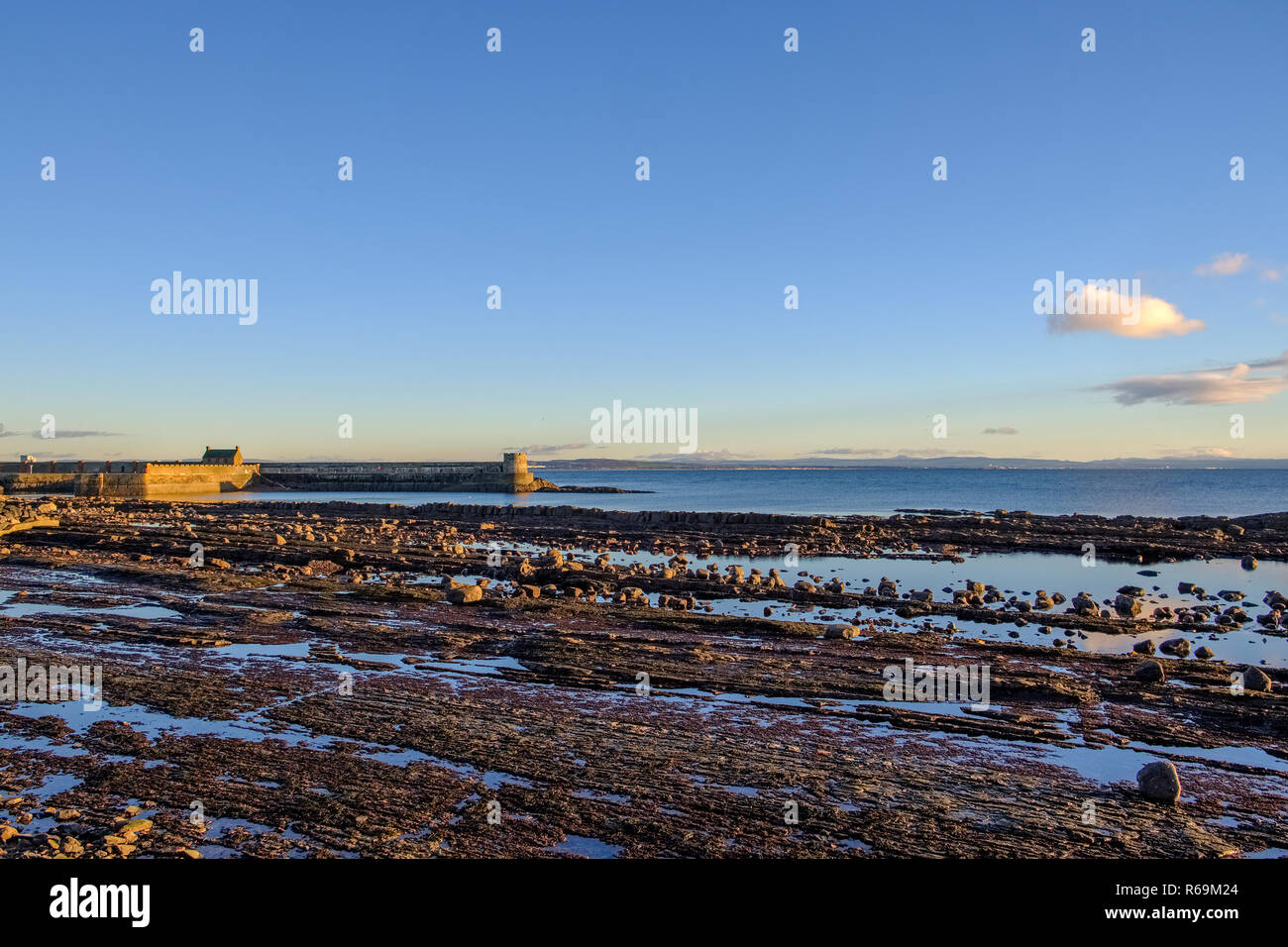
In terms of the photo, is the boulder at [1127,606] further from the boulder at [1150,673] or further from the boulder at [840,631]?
the boulder at [840,631]

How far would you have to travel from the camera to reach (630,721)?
31.8ft

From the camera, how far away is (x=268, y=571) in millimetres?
22781

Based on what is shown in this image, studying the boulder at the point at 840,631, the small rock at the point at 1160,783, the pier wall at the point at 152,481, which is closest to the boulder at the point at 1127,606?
the boulder at the point at 840,631

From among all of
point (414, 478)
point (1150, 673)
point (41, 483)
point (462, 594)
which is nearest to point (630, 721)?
point (1150, 673)

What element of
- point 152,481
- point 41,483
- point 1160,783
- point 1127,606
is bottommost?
point 1127,606

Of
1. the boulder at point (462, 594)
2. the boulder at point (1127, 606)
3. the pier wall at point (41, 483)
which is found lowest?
the boulder at point (1127, 606)

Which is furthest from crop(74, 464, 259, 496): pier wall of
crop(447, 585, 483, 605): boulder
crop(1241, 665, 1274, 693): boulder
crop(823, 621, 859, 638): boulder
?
crop(1241, 665, 1274, 693): boulder

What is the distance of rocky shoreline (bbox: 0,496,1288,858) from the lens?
6715mm

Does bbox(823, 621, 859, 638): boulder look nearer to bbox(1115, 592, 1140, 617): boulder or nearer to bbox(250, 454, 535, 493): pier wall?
bbox(1115, 592, 1140, 617): boulder

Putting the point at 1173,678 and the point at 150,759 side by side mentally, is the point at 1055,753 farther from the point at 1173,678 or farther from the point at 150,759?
the point at 150,759

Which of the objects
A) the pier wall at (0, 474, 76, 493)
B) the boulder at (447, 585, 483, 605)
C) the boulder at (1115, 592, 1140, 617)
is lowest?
the boulder at (1115, 592, 1140, 617)

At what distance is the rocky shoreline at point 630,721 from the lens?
6715mm

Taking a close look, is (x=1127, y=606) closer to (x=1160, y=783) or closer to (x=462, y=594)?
(x=1160, y=783)
